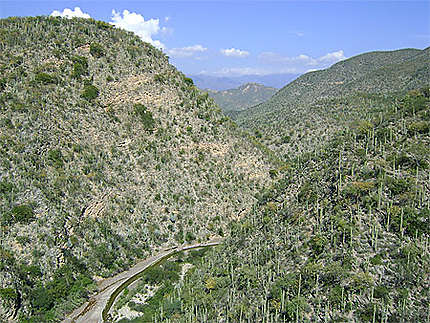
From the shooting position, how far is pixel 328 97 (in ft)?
316

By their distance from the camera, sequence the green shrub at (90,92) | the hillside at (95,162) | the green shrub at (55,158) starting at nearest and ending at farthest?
the hillside at (95,162) < the green shrub at (55,158) < the green shrub at (90,92)

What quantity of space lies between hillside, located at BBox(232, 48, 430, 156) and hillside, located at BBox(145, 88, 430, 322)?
3549cm

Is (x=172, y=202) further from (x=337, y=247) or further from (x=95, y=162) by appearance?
(x=337, y=247)

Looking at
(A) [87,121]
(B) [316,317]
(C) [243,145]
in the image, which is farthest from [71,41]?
(B) [316,317]

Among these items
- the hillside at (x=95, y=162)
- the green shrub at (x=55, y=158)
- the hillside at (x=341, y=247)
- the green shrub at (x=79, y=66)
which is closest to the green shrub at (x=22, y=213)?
the hillside at (x=95, y=162)

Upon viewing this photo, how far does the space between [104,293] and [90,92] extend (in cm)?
2545

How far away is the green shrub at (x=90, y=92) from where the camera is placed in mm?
43588

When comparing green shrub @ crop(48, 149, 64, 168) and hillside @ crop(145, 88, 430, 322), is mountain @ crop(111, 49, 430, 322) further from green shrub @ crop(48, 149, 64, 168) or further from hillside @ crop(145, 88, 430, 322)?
green shrub @ crop(48, 149, 64, 168)

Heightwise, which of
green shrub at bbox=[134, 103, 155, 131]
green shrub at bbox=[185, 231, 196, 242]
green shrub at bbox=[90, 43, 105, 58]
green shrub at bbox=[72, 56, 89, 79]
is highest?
green shrub at bbox=[90, 43, 105, 58]

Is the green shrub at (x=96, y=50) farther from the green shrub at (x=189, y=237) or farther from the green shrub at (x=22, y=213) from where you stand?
the green shrub at (x=189, y=237)

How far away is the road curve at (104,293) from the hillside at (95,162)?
728mm

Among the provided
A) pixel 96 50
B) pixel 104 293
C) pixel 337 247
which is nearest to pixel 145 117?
pixel 96 50

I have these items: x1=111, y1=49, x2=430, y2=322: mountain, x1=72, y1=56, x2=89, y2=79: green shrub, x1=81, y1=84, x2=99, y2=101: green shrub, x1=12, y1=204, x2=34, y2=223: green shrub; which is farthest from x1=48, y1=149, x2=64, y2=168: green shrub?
x1=111, y1=49, x2=430, y2=322: mountain

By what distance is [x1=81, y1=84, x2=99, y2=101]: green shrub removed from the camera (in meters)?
43.6
